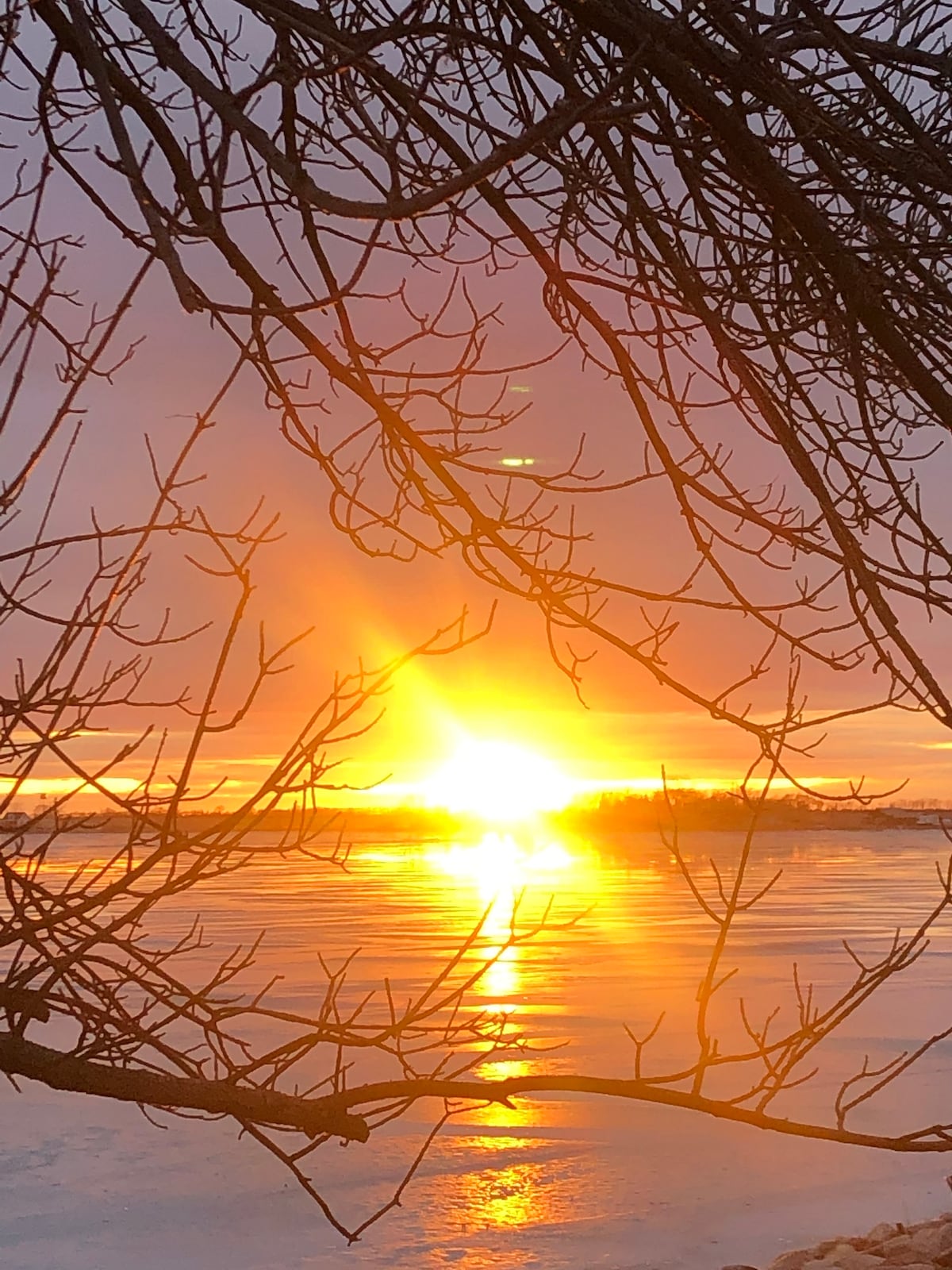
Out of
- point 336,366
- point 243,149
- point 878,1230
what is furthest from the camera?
point 878,1230

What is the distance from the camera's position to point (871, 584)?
2488 mm

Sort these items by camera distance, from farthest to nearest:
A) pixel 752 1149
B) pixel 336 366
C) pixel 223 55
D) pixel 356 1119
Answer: pixel 752 1149 < pixel 223 55 < pixel 336 366 < pixel 356 1119

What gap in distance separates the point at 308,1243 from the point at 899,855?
1721 inches

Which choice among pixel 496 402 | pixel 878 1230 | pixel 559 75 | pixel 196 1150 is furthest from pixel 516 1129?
pixel 559 75

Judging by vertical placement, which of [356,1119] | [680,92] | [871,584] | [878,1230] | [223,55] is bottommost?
[878,1230]

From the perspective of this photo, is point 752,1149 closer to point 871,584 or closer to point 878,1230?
point 878,1230

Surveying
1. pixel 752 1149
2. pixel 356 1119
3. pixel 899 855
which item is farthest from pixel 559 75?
pixel 899 855

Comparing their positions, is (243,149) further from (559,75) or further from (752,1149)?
(752,1149)

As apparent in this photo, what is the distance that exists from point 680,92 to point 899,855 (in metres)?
47.4

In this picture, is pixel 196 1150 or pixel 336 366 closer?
pixel 336 366

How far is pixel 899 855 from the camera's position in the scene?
46.8m

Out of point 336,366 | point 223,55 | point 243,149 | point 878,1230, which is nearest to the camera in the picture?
point 336,366

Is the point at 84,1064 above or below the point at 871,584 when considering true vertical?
below

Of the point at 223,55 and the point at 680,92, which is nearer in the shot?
the point at 680,92
